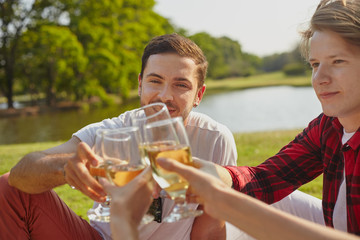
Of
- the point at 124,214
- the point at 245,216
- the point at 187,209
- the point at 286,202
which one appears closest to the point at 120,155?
the point at 124,214

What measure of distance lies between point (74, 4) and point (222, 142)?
27938mm

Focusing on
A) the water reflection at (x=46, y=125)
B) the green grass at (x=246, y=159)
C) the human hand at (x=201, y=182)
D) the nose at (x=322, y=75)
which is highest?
the nose at (x=322, y=75)

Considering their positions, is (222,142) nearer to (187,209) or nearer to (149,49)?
(149,49)

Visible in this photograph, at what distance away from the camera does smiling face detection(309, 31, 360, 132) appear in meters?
2.10

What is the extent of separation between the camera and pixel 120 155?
5.37 ft

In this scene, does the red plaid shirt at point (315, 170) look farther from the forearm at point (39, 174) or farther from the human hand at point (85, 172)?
the forearm at point (39, 174)

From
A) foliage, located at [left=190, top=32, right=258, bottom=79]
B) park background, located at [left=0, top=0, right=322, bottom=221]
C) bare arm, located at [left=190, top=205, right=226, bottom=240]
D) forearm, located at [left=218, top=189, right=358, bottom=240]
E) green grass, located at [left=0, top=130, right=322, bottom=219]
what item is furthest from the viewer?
foliage, located at [left=190, top=32, right=258, bottom=79]

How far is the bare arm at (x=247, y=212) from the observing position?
139cm

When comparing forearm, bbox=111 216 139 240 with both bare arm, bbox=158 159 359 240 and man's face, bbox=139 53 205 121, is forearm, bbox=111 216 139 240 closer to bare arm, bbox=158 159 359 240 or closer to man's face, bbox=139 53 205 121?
bare arm, bbox=158 159 359 240

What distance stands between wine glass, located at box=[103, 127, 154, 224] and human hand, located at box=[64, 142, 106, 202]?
0.68 ft

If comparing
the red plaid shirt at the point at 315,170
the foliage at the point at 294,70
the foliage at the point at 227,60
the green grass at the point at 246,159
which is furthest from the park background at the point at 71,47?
the foliage at the point at 227,60

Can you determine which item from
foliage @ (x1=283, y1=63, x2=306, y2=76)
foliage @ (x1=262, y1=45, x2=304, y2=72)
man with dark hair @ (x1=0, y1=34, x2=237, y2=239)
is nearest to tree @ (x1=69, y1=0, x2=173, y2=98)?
man with dark hair @ (x1=0, y1=34, x2=237, y2=239)

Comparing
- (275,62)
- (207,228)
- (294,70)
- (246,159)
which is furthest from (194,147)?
(275,62)

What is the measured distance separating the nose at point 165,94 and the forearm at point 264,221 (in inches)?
64.2
